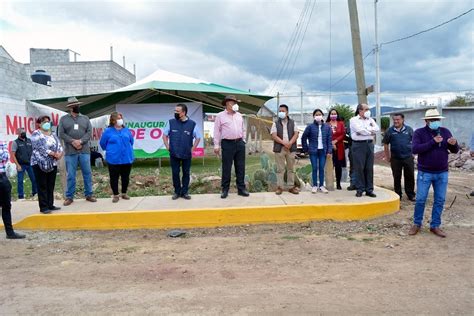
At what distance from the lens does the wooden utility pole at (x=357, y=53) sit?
9.82 metres

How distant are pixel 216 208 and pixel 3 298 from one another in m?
3.37

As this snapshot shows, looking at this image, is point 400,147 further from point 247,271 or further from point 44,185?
point 44,185

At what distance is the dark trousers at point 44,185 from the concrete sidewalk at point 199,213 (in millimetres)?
190

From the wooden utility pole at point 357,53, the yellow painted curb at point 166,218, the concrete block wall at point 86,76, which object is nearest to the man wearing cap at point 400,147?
the wooden utility pole at point 357,53

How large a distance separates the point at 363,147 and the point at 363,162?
0.27m

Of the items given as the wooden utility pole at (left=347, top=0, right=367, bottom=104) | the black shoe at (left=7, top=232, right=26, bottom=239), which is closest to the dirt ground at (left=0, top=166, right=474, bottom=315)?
the black shoe at (left=7, top=232, right=26, bottom=239)

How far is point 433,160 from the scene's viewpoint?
5.74 m

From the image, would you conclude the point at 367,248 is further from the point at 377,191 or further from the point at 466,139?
the point at 466,139

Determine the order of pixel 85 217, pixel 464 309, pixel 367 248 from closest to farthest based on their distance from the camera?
pixel 464 309
pixel 367 248
pixel 85 217

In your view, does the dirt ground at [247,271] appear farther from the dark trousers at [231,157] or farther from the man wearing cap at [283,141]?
the man wearing cap at [283,141]

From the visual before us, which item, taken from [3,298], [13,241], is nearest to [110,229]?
[13,241]

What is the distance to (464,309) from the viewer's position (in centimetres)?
355

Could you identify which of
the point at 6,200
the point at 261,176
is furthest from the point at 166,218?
the point at 261,176

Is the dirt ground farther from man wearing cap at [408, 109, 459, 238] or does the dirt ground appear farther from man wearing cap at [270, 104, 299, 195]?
man wearing cap at [270, 104, 299, 195]
